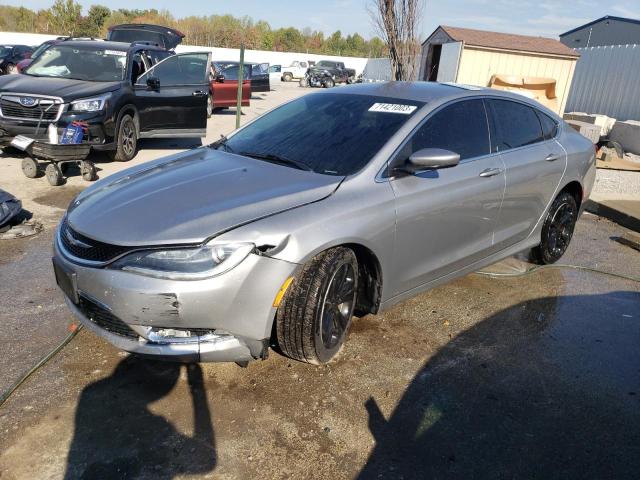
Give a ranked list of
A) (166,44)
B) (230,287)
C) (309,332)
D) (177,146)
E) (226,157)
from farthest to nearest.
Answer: (166,44) < (177,146) < (226,157) < (309,332) < (230,287)

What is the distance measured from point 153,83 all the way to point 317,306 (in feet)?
23.9

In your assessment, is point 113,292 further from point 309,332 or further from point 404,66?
point 404,66

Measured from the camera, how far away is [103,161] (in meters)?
8.61

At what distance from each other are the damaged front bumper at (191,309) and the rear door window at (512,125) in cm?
228

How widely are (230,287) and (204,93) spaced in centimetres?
782

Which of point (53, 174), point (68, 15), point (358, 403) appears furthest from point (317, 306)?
point (68, 15)

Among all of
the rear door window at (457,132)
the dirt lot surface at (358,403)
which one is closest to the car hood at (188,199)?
the rear door window at (457,132)

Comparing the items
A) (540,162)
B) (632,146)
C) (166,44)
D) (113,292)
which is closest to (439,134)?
(540,162)

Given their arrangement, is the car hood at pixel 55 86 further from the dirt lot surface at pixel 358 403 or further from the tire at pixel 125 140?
the dirt lot surface at pixel 358 403

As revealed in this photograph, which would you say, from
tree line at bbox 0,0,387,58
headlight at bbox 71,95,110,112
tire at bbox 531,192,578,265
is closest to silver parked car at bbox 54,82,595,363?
tire at bbox 531,192,578,265

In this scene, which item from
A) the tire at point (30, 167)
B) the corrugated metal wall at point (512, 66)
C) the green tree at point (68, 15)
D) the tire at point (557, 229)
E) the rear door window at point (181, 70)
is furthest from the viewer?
the green tree at point (68, 15)

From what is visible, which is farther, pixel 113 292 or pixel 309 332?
pixel 309 332

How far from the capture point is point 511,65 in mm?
15055

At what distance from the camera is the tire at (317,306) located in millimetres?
2824
